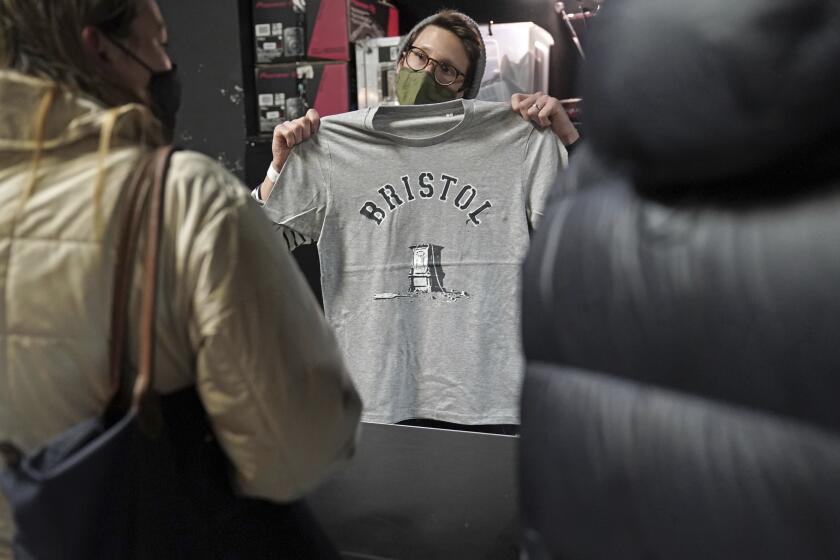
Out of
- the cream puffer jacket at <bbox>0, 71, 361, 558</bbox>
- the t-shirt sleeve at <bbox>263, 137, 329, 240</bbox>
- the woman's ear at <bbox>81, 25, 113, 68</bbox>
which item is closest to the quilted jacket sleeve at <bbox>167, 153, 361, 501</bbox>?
the cream puffer jacket at <bbox>0, 71, 361, 558</bbox>

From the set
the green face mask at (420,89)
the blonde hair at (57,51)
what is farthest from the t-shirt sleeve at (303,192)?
the blonde hair at (57,51)

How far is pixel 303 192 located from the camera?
1.45 m

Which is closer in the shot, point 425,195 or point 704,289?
point 704,289

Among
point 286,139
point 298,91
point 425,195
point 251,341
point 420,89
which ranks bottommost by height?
point 251,341

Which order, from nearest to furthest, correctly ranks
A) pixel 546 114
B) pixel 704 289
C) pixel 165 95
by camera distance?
pixel 704 289
pixel 165 95
pixel 546 114

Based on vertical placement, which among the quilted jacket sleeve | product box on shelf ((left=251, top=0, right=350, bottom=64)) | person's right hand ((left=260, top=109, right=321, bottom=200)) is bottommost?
the quilted jacket sleeve

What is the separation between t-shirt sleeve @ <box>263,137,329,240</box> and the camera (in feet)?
4.67

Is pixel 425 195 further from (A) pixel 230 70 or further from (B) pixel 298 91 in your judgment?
(A) pixel 230 70

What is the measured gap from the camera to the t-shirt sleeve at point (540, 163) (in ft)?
4.58

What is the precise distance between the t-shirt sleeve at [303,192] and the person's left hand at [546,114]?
→ 454 mm

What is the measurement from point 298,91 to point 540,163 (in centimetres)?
104

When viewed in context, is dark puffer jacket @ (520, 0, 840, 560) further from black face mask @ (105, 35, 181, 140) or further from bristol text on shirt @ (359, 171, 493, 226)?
bristol text on shirt @ (359, 171, 493, 226)

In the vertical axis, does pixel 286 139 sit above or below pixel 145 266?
above

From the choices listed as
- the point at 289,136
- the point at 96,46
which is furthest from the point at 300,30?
the point at 96,46
